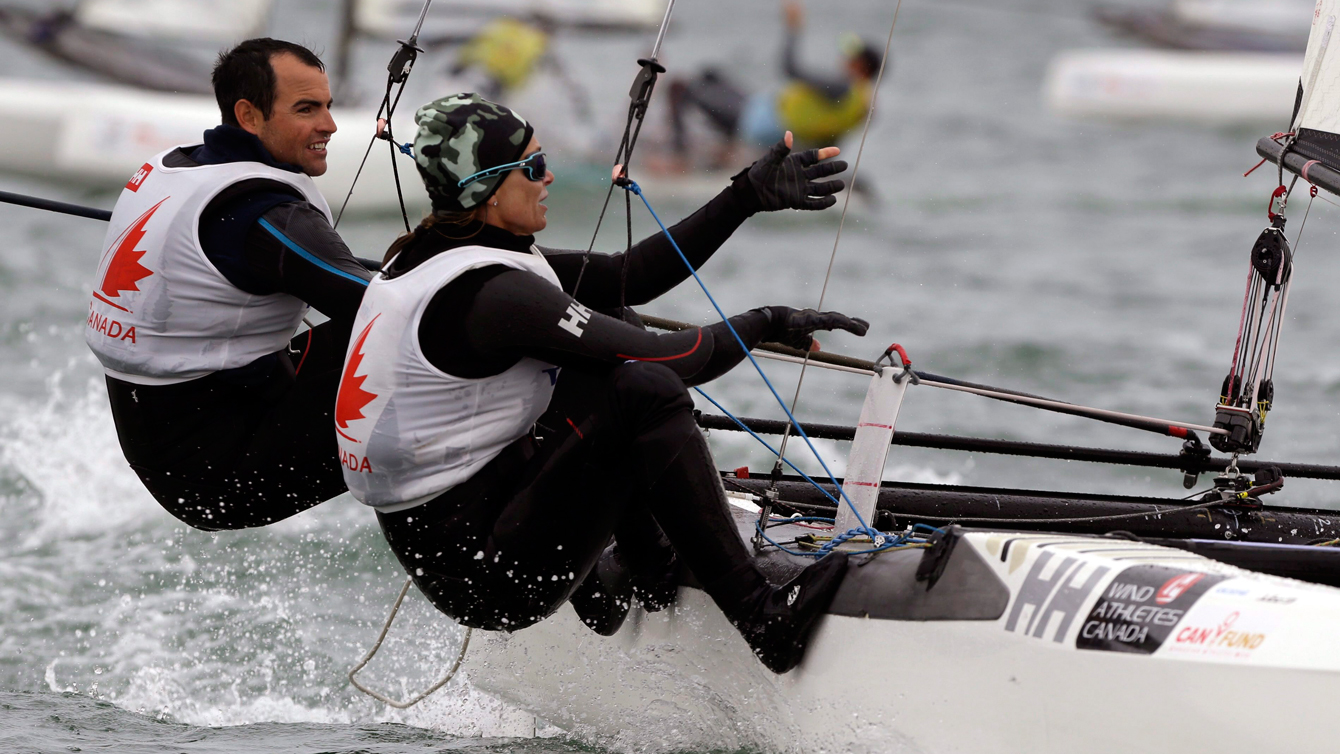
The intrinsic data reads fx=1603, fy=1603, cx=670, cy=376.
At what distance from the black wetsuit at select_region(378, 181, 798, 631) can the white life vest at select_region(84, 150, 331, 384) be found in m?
0.39

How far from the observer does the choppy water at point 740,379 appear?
3039 millimetres

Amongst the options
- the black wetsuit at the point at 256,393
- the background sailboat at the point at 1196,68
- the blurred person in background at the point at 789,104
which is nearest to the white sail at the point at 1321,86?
the black wetsuit at the point at 256,393

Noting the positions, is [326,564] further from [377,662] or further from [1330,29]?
[1330,29]

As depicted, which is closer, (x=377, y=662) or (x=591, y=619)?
(x=591, y=619)

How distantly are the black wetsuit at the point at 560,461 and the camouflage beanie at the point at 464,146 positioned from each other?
59 millimetres

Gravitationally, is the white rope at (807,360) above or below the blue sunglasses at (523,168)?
below

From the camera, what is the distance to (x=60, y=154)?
10.9 meters

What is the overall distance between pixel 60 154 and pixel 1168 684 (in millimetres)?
10339

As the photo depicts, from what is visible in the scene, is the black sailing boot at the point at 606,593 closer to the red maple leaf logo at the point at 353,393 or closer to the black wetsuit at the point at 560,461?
the black wetsuit at the point at 560,461

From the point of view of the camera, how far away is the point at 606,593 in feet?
8.34

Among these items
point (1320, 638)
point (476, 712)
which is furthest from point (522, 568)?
point (1320, 638)

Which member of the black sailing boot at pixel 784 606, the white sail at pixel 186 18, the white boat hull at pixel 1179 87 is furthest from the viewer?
the white boat hull at pixel 1179 87

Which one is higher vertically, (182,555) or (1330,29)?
(1330,29)

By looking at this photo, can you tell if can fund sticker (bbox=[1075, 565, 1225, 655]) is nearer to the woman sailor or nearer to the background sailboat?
the woman sailor
